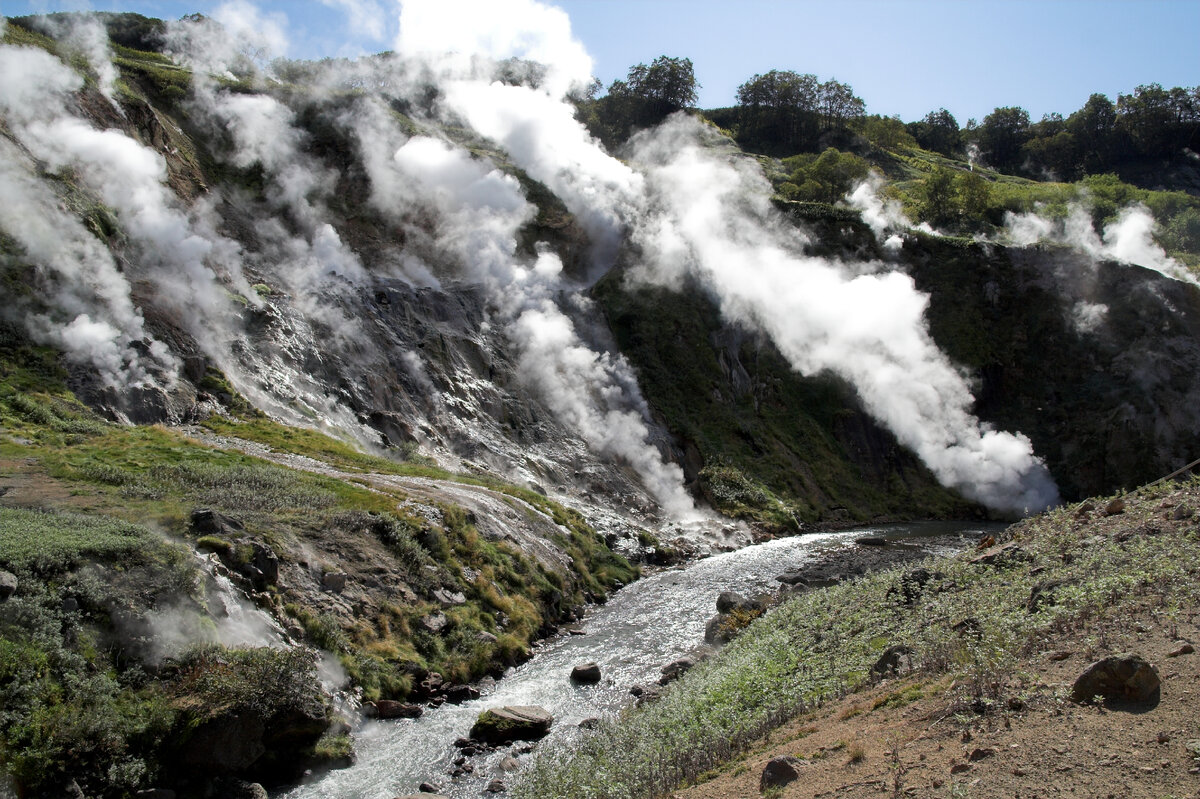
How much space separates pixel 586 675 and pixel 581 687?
1.41 feet

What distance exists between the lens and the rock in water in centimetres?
1480

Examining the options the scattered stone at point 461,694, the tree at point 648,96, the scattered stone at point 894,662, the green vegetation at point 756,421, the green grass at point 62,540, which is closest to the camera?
the scattered stone at point 894,662

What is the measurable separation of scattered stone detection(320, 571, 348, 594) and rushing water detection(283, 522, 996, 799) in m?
4.16

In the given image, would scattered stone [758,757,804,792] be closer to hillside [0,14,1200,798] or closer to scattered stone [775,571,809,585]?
hillside [0,14,1200,798]

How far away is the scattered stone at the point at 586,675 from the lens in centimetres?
1819

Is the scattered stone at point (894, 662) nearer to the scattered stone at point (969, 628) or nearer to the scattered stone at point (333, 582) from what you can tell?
the scattered stone at point (969, 628)

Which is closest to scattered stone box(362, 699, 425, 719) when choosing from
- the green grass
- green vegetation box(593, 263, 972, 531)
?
the green grass

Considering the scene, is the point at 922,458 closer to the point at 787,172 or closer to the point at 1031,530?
the point at 1031,530

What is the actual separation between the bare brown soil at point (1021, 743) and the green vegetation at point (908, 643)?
289mm

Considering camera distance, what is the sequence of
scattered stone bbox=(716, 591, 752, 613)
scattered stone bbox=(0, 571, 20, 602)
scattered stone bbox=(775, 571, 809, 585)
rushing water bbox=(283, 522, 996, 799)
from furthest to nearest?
scattered stone bbox=(775, 571, 809, 585) < scattered stone bbox=(716, 591, 752, 613) < rushing water bbox=(283, 522, 996, 799) < scattered stone bbox=(0, 571, 20, 602)

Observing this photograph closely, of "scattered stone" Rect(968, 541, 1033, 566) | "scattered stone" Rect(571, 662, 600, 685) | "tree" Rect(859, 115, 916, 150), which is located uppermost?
"tree" Rect(859, 115, 916, 150)

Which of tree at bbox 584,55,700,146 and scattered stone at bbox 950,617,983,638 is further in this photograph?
tree at bbox 584,55,700,146

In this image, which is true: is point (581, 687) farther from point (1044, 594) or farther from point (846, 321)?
point (846, 321)

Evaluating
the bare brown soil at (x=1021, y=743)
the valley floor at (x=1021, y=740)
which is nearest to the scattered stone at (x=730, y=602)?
the valley floor at (x=1021, y=740)
